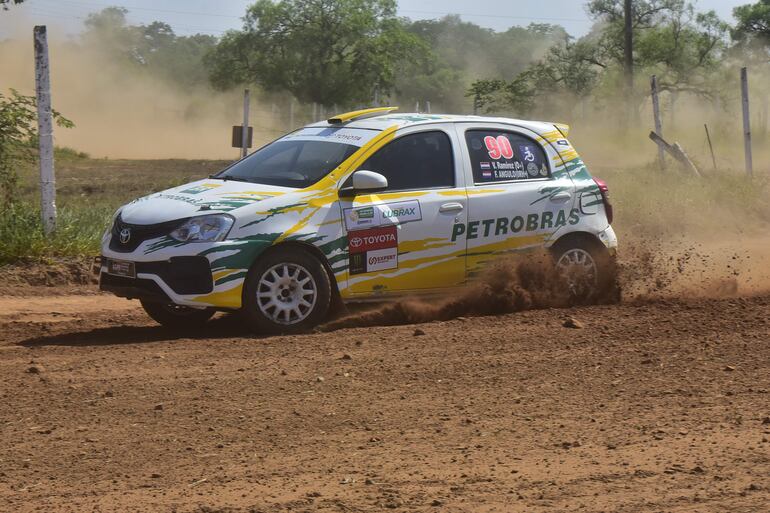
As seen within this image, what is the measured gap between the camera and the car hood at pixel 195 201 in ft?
26.5

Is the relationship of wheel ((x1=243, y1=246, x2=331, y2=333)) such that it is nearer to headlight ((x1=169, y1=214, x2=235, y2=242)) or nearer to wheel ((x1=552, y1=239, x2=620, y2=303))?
headlight ((x1=169, y1=214, x2=235, y2=242))

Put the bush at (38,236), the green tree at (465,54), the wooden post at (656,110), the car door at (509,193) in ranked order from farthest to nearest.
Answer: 1. the green tree at (465,54)
2. the wooden post at (656,110)
3. the bush at (38,236)
4. the car door at (509,193)

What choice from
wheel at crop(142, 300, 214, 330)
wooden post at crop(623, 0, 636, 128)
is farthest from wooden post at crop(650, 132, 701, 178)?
wooden post at crop(623, 0, 636, 128)

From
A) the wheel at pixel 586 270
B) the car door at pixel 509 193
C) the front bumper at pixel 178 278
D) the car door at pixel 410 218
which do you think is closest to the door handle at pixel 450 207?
the car door at pixel 410 218

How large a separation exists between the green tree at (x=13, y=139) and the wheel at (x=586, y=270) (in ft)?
20.6

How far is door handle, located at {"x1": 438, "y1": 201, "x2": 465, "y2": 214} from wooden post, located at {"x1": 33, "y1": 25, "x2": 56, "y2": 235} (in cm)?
498

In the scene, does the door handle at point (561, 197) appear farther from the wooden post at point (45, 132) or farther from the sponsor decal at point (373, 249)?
the wooden post at point (45, 132)

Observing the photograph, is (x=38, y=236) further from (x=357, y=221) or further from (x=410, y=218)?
(x=410, y=218)

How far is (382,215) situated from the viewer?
28.2 ft

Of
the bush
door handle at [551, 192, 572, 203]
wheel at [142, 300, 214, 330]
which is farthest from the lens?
the bush

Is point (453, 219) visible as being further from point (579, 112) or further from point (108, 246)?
point (579, 112)

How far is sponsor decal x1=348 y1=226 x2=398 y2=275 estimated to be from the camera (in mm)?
8500

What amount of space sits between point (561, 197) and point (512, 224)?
566 mm

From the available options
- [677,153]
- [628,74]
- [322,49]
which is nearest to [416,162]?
[677,153]
